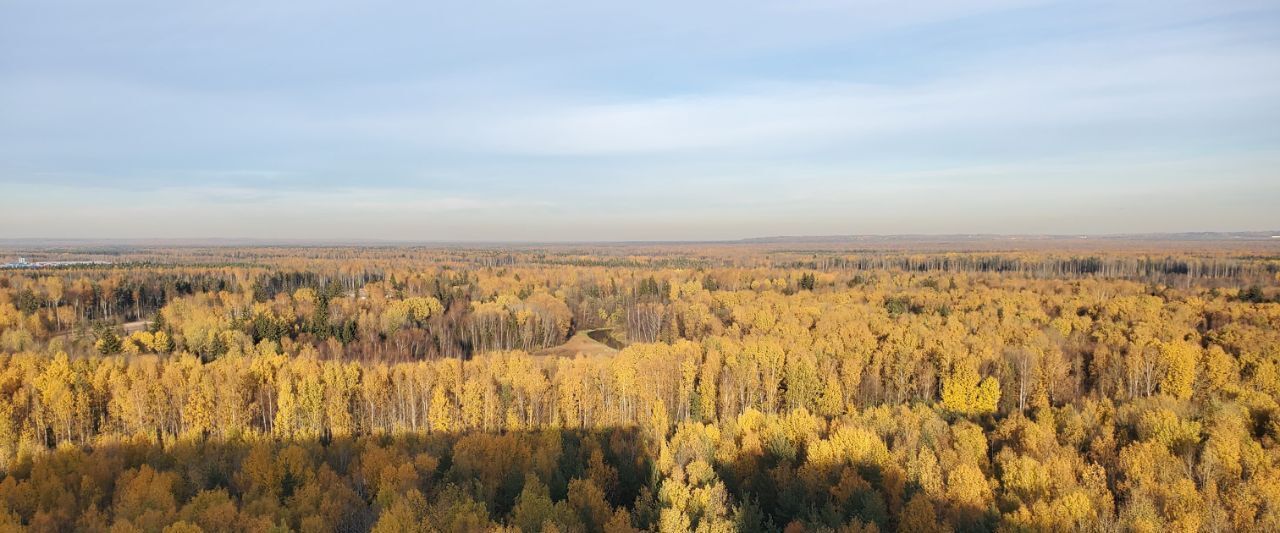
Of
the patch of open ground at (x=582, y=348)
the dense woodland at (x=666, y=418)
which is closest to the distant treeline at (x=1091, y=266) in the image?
the dense woodland at (x=666, y=418)

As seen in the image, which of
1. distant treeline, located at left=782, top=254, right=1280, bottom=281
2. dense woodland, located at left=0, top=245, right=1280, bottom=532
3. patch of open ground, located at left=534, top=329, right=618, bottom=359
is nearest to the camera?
dense woodland, located at left=0, top=245, right=1280, bottom=532

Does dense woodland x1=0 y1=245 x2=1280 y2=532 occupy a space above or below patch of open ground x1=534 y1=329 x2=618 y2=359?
above

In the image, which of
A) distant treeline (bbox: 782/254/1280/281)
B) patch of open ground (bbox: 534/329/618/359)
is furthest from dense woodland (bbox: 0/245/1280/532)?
distant treeline (bbox: 782/254/1280/281)

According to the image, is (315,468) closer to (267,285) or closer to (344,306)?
(344,306)

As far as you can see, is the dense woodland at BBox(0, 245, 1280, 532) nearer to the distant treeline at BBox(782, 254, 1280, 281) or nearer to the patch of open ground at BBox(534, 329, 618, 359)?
the patch of open ground at BBox(534, 329, 618, 359)

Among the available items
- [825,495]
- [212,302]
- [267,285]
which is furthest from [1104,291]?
[267,285]

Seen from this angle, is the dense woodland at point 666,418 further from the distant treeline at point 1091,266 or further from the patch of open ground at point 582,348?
the distant treeline at point 1091,266

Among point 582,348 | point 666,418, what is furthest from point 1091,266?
point 666,418

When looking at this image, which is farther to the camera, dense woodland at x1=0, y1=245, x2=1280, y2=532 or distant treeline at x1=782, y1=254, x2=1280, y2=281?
distant treeline at x1=782, y1=254, x2=1280, y2=281

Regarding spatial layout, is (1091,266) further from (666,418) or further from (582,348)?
(666,418)
